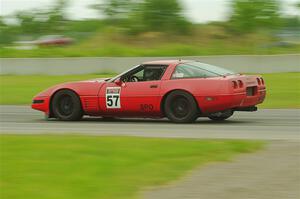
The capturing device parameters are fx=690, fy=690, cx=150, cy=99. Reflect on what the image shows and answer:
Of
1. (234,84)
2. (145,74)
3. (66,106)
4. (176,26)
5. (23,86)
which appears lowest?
(66,106)

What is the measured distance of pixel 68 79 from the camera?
26766 millimetres

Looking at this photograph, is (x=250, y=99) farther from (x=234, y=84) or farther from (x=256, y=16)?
(x=256, y=16)

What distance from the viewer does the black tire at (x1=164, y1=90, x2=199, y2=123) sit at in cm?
1246

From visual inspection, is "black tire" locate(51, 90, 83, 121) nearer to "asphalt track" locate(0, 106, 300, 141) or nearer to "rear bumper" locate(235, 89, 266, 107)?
"asphalt track" locate(0, 106, 300, 141)

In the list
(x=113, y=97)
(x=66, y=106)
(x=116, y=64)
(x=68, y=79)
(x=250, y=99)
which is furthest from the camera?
(x=116, y=64)

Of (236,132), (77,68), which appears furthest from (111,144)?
(77,68)

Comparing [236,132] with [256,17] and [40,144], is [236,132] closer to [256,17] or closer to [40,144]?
[40,144]

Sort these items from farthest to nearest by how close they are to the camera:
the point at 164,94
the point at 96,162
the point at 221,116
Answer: the point at 221,116 < the point at 164,94 < the point at 96,162

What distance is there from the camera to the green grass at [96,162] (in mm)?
6223

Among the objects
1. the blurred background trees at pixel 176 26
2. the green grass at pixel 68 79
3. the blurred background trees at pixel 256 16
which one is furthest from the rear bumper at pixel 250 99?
the blurred background trees at pixel 256 16

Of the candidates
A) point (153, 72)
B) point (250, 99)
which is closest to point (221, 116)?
point (250, 99)

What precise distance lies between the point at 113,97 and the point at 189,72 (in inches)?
60.4

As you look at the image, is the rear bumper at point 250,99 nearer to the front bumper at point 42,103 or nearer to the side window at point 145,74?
the side window at point 145,74

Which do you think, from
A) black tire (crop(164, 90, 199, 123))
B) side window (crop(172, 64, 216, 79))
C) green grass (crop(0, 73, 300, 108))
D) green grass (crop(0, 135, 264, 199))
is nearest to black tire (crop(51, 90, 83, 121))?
black tire (crop(164, 90, 199, 123))
